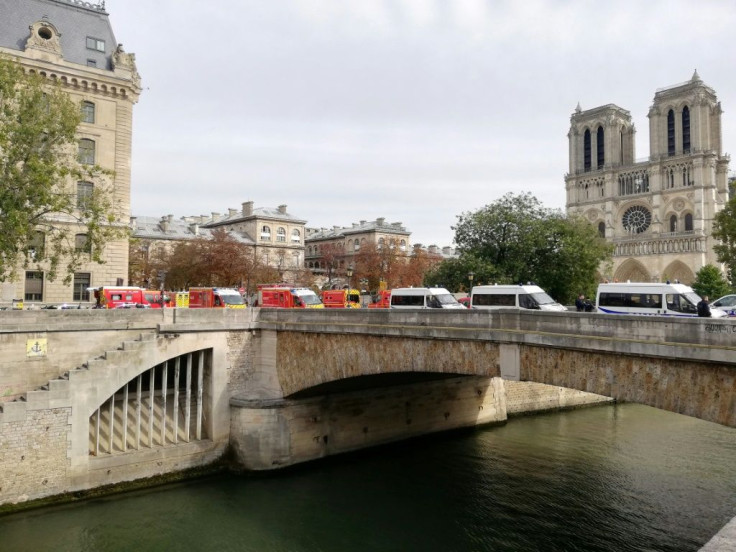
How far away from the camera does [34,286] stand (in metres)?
39.6

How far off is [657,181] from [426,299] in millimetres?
85949

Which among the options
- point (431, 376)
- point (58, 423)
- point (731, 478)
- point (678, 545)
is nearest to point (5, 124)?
point (58, 423)

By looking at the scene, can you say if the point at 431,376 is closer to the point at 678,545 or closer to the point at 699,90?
the point at 678,545

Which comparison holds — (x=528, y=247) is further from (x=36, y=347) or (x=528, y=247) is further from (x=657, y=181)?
(x=657, y=181)

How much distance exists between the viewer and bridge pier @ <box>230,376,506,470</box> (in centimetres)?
2852

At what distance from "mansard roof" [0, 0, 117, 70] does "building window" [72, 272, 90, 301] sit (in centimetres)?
1475

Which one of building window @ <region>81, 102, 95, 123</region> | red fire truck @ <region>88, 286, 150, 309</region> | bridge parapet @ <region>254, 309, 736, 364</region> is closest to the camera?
bridge parapet @ <region>254, 309, 736, 364</region>

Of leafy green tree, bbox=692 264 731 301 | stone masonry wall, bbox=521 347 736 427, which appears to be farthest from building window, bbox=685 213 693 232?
stone masonry wall, bbox=521 347 736 427

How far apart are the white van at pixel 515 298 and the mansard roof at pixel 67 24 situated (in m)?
31.3

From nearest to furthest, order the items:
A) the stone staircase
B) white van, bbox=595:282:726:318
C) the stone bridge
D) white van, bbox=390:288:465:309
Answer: the stone bridge → the stone staircase → white van, bbox=595:282:726:318 → white van, bbox=390:288:465:309

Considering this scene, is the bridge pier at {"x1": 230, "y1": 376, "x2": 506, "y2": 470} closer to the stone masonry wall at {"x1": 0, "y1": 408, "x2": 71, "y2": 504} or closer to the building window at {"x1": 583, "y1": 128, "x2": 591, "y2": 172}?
→ the stone masonry wall at {"x1": 0, "y1": 408, "x2": 71, "y2": 504}

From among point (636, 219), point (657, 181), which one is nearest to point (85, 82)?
point (657, 181)

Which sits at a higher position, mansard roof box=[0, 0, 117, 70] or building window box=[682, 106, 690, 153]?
building window box=[682, 106, 690, 153]

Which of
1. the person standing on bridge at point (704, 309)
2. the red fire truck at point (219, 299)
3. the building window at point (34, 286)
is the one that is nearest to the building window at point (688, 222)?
the red fire truck at point (219, 299)
